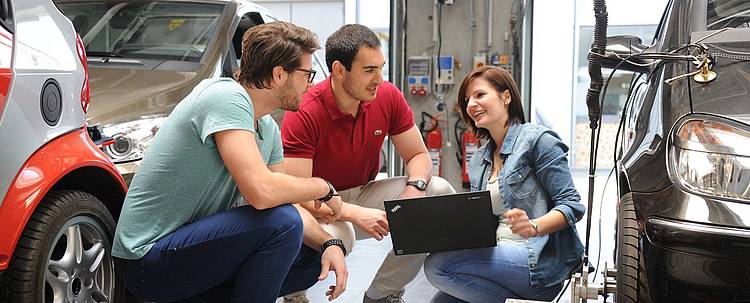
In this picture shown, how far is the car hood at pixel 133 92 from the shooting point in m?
3.39

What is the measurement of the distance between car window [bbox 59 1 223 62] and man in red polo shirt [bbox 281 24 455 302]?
107cm

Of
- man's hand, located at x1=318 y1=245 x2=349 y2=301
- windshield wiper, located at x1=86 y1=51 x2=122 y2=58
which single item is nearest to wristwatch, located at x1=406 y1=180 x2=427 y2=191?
man's hand, located at x1=318 y1=245 x2=349 y2=301

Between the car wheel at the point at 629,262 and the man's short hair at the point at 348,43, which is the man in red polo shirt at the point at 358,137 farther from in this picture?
the car wheel at the point at 629,262

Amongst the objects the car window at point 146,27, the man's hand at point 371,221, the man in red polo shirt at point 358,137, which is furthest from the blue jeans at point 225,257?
the car window at point 146,27

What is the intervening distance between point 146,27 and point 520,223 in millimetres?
2491

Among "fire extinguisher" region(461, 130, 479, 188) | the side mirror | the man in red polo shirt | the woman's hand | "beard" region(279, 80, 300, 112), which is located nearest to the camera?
the side mirror

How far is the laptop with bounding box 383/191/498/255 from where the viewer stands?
9.08 feet

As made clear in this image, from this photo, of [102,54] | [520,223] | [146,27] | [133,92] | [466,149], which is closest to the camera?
[520,223]

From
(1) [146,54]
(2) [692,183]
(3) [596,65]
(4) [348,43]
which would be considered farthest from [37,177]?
(1) [146,54]

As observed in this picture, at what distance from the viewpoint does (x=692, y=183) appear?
5.94 ft

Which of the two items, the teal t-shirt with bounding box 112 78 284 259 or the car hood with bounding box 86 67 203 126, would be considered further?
the car hood with bounding box 86 67 203 126

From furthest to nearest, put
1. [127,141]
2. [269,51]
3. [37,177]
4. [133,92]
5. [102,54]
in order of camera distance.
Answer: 1. [102,54]
2. [133,92]
3. [127,141]
4. [269,51]
5. [37,177]

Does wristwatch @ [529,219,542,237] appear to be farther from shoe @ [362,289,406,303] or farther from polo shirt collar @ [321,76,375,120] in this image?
polo shirt collar @ [321,76,375,120]

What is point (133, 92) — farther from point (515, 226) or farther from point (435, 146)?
point (435, 146)
